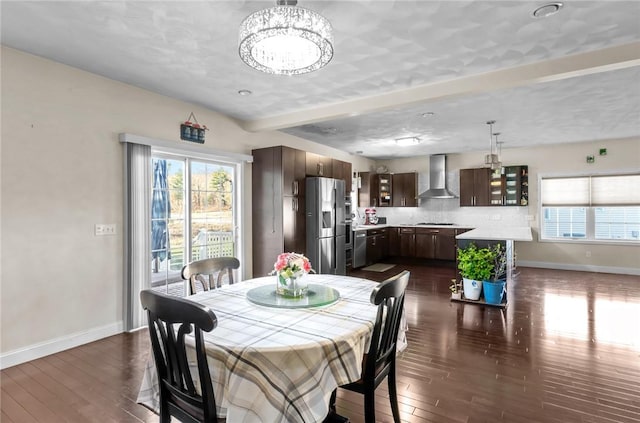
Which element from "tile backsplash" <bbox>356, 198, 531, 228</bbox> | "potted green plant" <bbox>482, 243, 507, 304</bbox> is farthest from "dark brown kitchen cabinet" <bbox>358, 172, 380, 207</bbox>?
"potted green plant" <bbox>482, 243, 507, 304</bbox>

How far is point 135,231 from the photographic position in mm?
3572

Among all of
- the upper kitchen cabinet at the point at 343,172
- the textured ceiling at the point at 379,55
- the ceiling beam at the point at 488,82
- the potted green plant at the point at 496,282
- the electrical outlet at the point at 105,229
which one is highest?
the textured ceiling at the point at 379,55

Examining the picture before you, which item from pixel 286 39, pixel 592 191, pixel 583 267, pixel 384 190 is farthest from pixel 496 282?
pixel 384 190

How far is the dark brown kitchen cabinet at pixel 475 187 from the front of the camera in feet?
24.4

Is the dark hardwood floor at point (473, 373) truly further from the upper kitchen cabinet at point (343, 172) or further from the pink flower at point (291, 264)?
the upper kitchen cabinet at point (343, 172)

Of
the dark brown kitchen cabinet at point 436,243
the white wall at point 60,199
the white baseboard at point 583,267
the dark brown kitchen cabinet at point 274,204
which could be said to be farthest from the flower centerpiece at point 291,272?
the white baseboard at point 583,267

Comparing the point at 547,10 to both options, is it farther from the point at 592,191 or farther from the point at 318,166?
the point at 592,191

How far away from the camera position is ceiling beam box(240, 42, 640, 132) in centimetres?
274

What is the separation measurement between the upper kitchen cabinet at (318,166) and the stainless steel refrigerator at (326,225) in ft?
0.69

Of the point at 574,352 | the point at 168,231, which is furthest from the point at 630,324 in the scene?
the point at 168,231

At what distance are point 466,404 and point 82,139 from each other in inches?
157

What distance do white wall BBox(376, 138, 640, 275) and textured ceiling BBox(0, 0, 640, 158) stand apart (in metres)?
2.24

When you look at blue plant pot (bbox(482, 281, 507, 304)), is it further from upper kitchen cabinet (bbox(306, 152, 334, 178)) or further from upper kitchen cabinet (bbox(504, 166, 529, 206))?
upper kitchen cabinet (bbox(504, 166, 529, 206))

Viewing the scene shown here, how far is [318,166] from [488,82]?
2.95m
